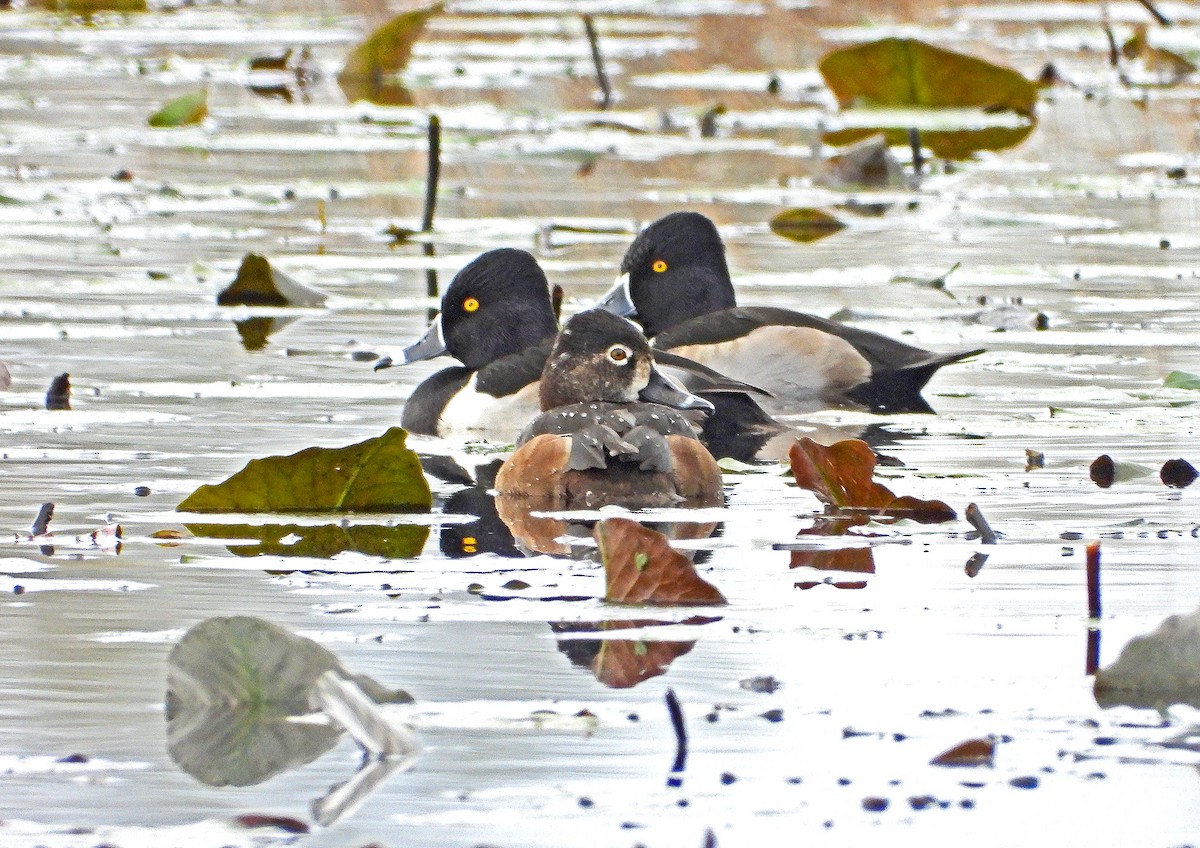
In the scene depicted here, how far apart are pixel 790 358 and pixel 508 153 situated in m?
7.21

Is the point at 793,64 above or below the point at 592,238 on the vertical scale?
above

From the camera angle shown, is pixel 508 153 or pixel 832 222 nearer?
pixel 832 222

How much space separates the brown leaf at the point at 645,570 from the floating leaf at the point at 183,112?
1154 cm

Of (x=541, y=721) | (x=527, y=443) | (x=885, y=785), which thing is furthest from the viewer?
(x=527, y=443)

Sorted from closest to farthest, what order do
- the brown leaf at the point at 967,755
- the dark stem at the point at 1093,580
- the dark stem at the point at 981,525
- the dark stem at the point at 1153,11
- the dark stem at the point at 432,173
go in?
1. the brown leaf at the point at 967,755
2. the dark stem at the point at 1093,580
3. the dark stem at the point at 981,525
4. the dark stem at the point at 432,173
5. the dark stem at the point at 1153,11

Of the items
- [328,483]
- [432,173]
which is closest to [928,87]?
[432,173]

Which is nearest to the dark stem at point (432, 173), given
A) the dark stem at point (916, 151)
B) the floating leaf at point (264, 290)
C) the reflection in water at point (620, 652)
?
the floating leaf at point (264, 290)

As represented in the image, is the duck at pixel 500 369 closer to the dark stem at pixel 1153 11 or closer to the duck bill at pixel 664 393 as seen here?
the duck bill at pixel 664 393

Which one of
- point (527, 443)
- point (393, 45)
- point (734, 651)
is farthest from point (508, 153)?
point (734, 651)

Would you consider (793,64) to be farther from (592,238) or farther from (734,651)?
(734,651)

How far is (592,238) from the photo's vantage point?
12.5 meters

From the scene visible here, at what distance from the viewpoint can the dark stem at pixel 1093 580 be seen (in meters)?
4.66

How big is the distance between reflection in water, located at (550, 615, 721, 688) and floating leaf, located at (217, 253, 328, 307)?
5.71 meters

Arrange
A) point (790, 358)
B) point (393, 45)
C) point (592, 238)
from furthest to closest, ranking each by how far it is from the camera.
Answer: point (393, 45) < point (592, 238) < point (790, 358)
